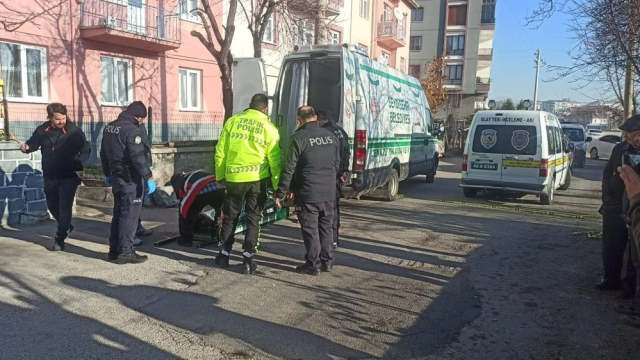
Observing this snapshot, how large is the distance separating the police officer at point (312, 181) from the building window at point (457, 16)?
1869 inches

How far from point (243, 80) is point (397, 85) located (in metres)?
3.60

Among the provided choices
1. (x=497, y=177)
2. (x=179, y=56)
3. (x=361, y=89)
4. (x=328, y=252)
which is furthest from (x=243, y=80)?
(x=179, y=56)

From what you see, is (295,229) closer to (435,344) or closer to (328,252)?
(328,252)

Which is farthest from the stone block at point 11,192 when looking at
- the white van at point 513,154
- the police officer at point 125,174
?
the white van at point 513,154

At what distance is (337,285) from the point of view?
17.3ft

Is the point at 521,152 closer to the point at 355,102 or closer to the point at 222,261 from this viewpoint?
the point at 355,102

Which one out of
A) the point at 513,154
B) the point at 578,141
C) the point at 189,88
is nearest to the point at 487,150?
the point at 513,154

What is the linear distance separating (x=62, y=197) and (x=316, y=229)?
10.8 feet

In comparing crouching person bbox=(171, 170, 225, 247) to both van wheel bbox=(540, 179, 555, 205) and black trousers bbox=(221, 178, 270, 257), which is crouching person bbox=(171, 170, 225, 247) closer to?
black trousers bbox=(221, 178, 270, 257)

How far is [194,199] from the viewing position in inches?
256

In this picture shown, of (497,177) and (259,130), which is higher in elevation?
(259,130)

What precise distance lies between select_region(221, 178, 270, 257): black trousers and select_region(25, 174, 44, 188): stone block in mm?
3952

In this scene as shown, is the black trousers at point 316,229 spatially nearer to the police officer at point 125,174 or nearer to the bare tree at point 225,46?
the police officer at point 125,174

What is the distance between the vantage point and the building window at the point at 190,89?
18.3 metres
